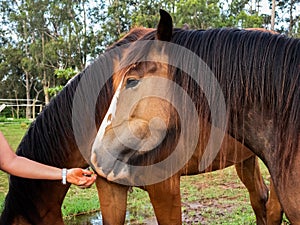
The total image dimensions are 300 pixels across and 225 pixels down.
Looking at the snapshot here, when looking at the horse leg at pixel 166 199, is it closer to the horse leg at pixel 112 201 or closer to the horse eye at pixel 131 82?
the horse leg at pixel 112 201

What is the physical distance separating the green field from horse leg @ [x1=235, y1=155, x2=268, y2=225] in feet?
1.20

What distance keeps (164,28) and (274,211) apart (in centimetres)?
256

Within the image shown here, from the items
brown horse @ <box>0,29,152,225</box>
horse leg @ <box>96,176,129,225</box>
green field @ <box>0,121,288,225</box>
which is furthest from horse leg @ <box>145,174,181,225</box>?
green field @ <box>0,121,288,225</box>

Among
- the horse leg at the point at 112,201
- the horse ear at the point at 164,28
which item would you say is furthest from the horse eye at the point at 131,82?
the horse leg at the point at 112,201

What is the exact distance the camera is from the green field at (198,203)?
4.38 meters

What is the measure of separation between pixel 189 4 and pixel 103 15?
13.3m

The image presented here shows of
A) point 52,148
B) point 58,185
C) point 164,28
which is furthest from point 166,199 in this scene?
point 164,28

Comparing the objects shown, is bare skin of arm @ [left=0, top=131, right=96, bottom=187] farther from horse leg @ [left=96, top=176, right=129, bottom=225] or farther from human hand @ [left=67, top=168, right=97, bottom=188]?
horse leg @ [left=96, top=176, right=129, bottom=225]

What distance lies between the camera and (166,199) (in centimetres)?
276

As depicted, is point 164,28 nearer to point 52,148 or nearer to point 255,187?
point 52,148

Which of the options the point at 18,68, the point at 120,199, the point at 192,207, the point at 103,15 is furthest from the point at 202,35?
the point at 18,68

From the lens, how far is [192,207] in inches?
191

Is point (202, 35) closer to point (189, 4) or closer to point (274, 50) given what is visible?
point (274, 50)

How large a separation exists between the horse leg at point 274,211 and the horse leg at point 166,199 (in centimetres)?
118
